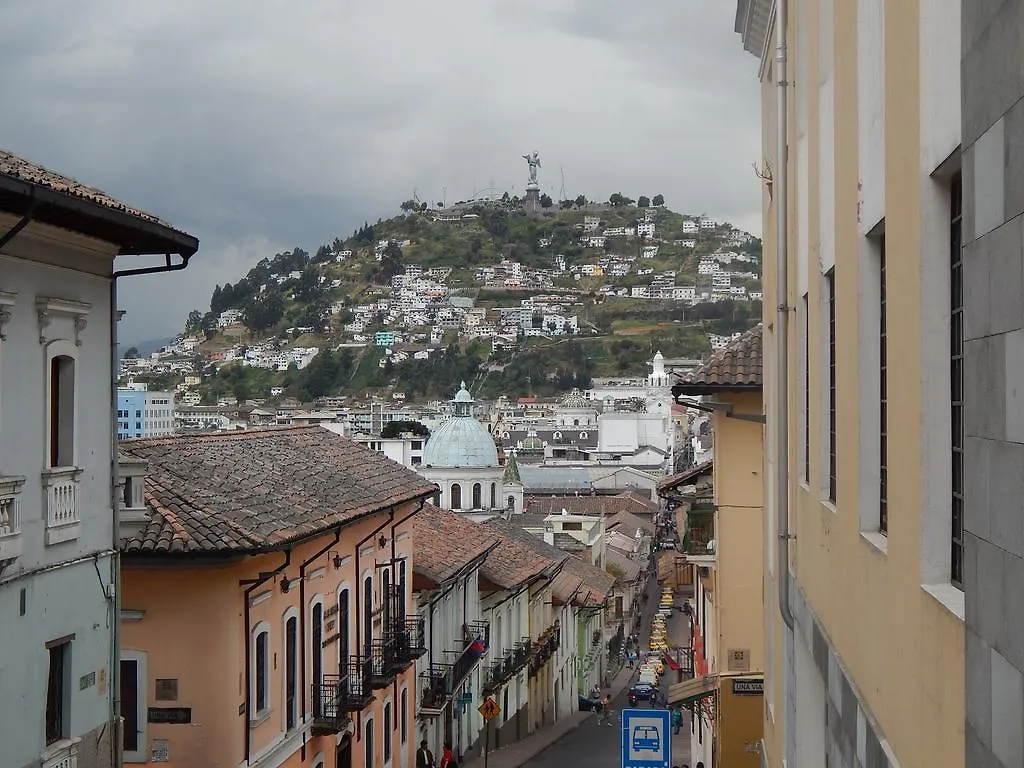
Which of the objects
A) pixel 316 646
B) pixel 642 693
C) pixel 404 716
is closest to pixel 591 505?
pixel 642 693

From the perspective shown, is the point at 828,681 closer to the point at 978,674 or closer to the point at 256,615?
the point at 978,674

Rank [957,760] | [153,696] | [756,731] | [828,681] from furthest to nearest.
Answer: [756,731]
[153,696]
[828,681]
[957,760]

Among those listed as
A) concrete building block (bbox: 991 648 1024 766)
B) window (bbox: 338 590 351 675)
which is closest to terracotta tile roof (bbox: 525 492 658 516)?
window (bbox: 338 590 351 675)

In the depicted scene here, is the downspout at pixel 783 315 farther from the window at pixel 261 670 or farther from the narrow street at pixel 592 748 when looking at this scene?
the narrow street at pixel 592 748

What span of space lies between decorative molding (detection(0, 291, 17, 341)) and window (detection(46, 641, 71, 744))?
294cm

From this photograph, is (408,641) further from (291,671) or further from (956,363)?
(956,363)

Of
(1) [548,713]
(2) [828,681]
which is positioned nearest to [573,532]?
(1) [548,713]

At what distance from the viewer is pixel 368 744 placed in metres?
24.4

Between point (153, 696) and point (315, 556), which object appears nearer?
point (153, 696)

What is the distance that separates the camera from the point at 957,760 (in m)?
5.22

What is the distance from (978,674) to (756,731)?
17.4m

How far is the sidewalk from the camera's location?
3632 cm

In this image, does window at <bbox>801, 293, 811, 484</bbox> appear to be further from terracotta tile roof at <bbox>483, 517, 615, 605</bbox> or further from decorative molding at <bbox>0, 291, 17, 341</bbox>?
terracotta tile roof at <bbox>483, 517, 615, 605</bbox>

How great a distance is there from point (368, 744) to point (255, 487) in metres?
6.93
